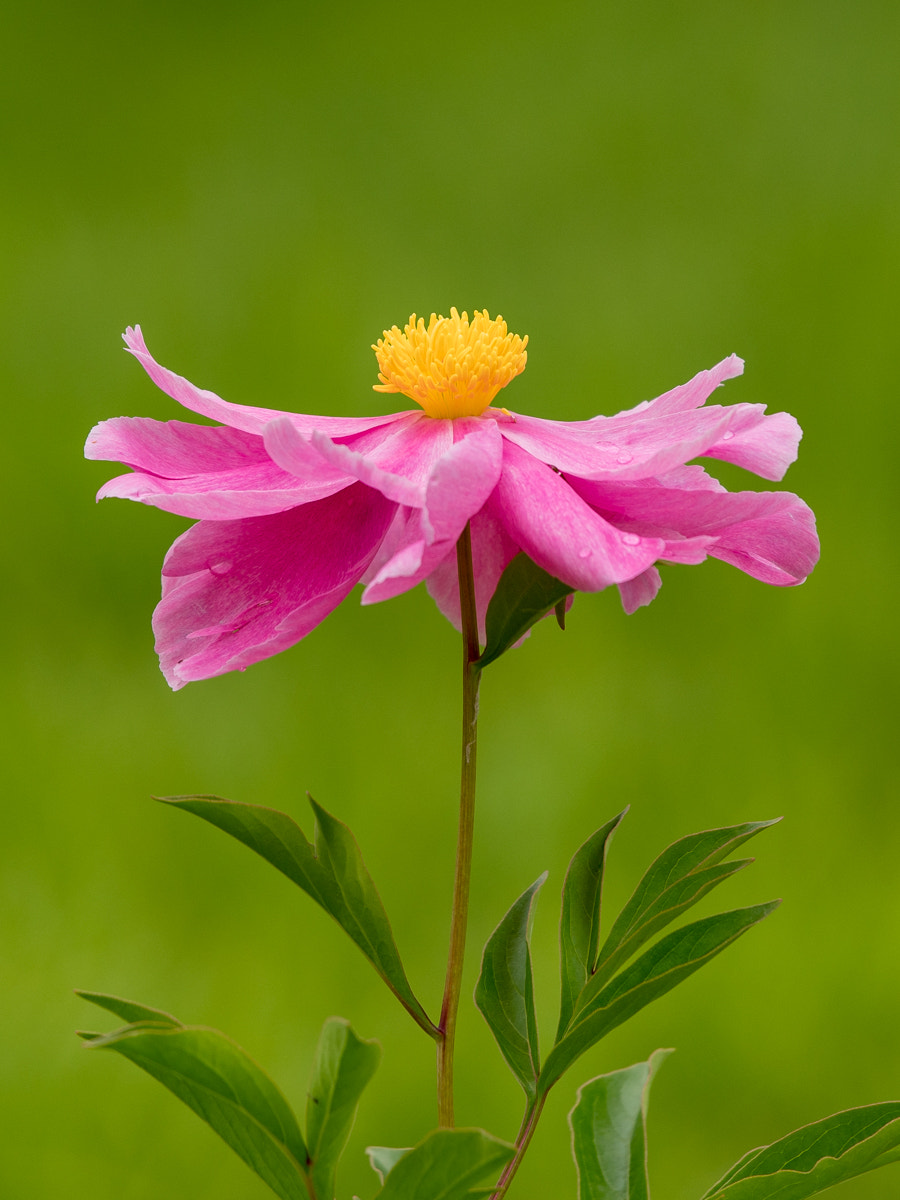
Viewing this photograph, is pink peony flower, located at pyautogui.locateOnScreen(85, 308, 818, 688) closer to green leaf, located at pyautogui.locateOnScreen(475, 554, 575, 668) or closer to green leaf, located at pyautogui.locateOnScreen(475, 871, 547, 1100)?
green leaf, located at pyautogui.locateOnScreen(475, 554, 575, 668)

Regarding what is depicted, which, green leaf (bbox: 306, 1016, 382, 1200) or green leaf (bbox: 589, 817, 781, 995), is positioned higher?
green leaf (bbox: 589, 817, 781, 995)

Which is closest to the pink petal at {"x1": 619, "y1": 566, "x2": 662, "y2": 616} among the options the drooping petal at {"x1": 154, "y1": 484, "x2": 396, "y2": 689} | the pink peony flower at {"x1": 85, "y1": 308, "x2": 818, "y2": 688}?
the pink peony flower at {"x1": 85, "y1": 308, "x2": 818, "y2": 688}

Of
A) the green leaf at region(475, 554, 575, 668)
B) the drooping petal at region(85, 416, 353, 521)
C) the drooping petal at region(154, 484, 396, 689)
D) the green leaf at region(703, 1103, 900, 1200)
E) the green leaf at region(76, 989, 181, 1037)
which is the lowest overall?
the green leaf at region(703, 1103, 900, 1200)

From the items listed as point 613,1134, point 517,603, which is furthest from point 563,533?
point 613,1134

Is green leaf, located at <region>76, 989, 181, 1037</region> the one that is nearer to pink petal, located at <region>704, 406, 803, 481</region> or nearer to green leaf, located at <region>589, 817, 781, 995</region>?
green leaf, located at <region>589, 817, 781, 995</region>

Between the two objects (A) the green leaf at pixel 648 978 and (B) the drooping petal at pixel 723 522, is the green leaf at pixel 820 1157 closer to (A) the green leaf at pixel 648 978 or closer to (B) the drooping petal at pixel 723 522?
(A) the green leaf at pixel 648 978

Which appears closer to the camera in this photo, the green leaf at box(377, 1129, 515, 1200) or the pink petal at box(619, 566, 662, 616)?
the green leaf at box(377, 1129, 515, 1200)
